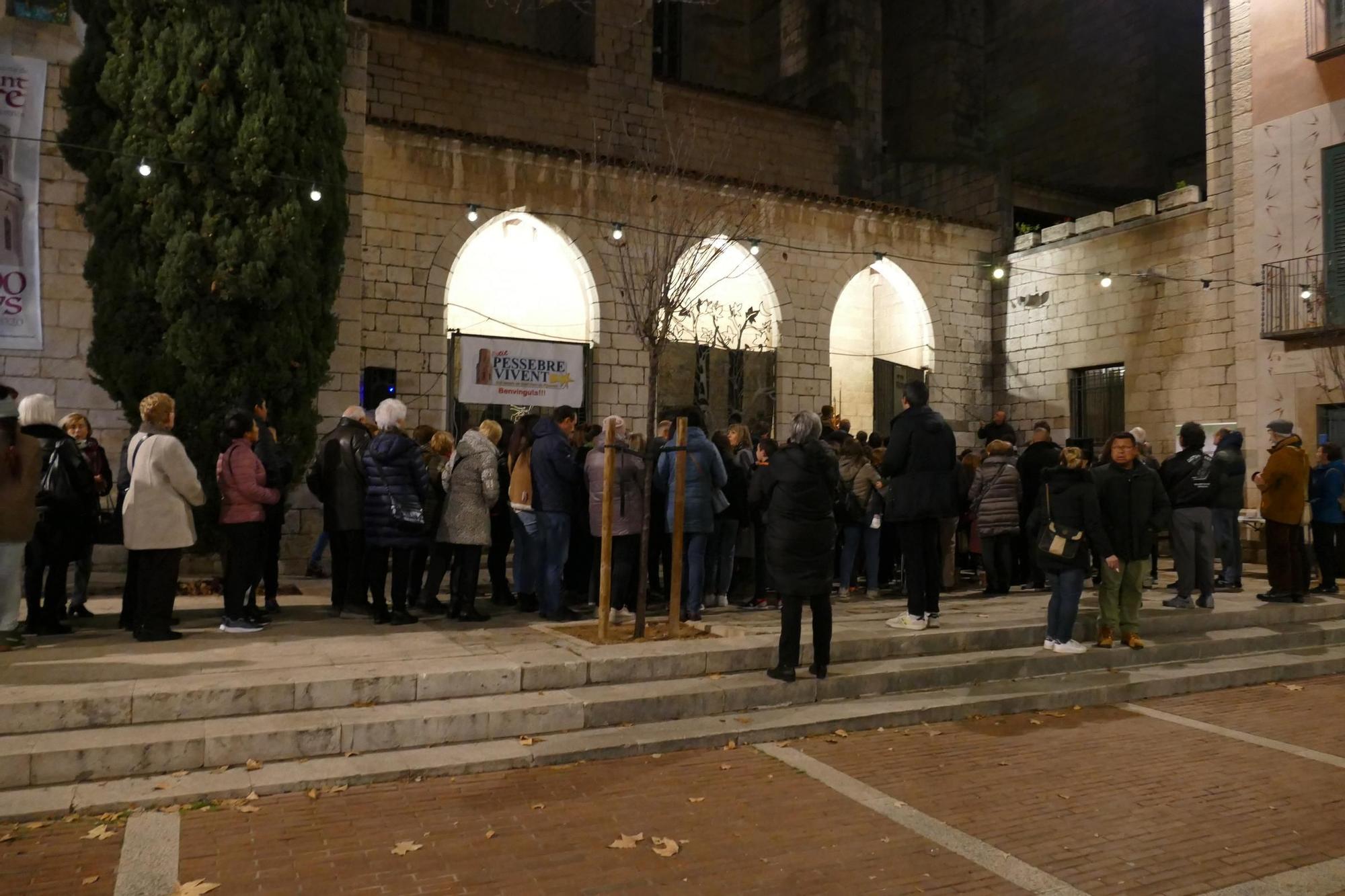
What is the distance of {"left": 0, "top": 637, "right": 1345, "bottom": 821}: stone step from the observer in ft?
14.4

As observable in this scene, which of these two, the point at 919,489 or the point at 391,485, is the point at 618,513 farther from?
the point at 919,489

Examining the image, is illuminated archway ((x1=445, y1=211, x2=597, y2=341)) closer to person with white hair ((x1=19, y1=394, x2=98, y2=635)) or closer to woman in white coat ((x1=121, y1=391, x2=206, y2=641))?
person with white hair ((x1=19, y1=394, x2=98, y2=635))

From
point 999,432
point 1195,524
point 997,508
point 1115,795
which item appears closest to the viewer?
point 1115,795

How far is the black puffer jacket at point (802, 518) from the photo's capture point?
6059 mm

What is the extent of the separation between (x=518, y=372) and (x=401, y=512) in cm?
655

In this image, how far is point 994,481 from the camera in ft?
31.3

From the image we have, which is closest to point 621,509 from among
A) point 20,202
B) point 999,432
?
point 999,432

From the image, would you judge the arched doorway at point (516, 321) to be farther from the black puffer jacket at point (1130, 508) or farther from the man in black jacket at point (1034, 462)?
the black puffer jacket at point (1130, 508)

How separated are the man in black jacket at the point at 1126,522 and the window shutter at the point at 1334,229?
7599 mm

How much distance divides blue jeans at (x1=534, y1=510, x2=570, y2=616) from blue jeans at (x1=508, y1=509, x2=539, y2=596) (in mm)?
169

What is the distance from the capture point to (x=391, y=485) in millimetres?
7137

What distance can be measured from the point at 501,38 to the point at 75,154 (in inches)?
526

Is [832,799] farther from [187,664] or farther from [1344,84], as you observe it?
[1344,84]

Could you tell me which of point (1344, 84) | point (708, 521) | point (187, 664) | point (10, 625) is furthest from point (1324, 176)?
point (10, 625)
